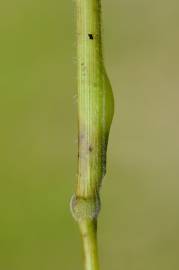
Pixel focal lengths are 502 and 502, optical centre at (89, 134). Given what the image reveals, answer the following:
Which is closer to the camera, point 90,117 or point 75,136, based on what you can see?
point 90,117

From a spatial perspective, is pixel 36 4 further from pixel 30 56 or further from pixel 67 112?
pixel 67 112

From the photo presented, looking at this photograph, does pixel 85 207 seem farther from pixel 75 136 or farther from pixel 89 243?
pixel 75 136

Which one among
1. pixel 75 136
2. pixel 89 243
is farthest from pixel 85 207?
pixel 75 136

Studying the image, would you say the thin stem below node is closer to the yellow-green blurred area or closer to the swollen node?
the swollen node

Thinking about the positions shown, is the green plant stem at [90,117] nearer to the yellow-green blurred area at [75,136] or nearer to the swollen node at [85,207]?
the swollen node at [85,207]

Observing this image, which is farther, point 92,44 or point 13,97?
point 13,97

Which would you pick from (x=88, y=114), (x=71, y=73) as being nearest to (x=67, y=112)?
(x=71, y=73)

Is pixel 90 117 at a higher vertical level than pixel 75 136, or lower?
higher
